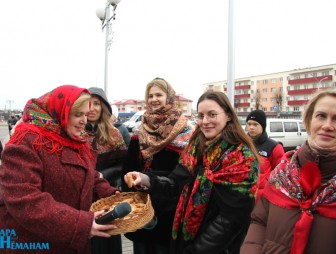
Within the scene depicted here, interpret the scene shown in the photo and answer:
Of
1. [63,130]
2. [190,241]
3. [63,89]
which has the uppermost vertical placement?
[63,89]

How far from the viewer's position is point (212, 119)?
2.09 m

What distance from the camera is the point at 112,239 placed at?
9.83ft

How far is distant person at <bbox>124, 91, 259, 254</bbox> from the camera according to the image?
1855 millimetres

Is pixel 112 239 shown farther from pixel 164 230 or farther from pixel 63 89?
pixel 63 89

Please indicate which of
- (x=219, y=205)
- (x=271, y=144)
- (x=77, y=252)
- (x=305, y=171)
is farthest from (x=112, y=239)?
(x=271, y=144)

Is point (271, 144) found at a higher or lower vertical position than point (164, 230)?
higher

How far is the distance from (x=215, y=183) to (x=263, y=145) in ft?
9.80

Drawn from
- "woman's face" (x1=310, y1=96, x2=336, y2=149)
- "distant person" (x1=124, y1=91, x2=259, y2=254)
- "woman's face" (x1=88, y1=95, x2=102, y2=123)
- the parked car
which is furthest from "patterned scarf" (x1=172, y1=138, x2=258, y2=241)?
the parked car

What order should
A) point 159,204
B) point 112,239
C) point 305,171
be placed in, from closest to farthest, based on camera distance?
point 305,171, point 159,204, point 112,239

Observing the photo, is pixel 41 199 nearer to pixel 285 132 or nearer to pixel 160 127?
pixel 160 127

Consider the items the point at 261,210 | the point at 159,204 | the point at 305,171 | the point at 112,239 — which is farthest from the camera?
the point at 112,239

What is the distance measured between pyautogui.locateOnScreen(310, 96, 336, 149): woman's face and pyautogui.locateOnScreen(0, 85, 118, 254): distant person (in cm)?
126

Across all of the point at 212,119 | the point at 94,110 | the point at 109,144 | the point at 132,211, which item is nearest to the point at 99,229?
the point at 132,211

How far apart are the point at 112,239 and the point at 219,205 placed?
1629 millimetres
